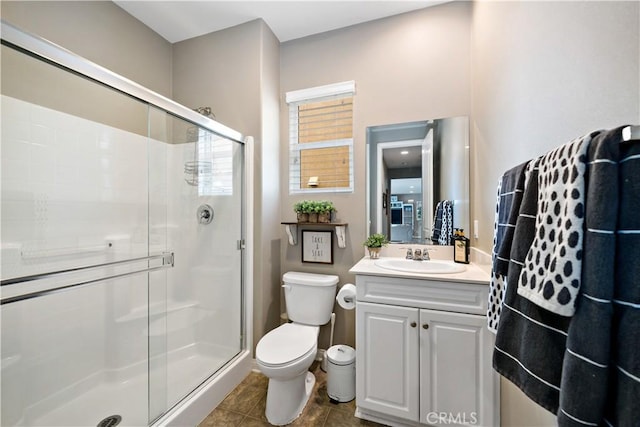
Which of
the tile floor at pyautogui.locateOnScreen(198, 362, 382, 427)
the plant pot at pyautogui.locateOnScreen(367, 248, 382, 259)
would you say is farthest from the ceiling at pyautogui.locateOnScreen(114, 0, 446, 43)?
the tile floor at pyautogui.locateOnScreen(198, 362, 382, 427)

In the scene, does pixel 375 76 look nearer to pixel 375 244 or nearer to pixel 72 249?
pixel 375 244

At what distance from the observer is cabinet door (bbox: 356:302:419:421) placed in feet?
4.59

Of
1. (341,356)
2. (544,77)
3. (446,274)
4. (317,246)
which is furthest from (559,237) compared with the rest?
(317,246)

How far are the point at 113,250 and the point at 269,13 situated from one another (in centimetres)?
211

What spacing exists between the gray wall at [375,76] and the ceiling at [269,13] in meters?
0.07

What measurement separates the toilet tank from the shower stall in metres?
0.39

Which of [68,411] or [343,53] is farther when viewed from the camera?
[343,53]

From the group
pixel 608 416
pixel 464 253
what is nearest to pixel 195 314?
pixel 464 253

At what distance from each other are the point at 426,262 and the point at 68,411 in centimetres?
234

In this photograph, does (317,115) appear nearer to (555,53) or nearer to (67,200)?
(555,53)

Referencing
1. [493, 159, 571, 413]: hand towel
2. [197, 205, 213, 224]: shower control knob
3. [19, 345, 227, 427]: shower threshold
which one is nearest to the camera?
[493, 159, 571, 413]: hand towel

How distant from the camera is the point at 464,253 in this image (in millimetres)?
1722

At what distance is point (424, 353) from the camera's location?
4.51ft

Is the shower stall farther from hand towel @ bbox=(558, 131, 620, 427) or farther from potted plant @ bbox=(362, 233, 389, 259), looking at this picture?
hand towel @ bbox=(558, 131, 620, 427)
